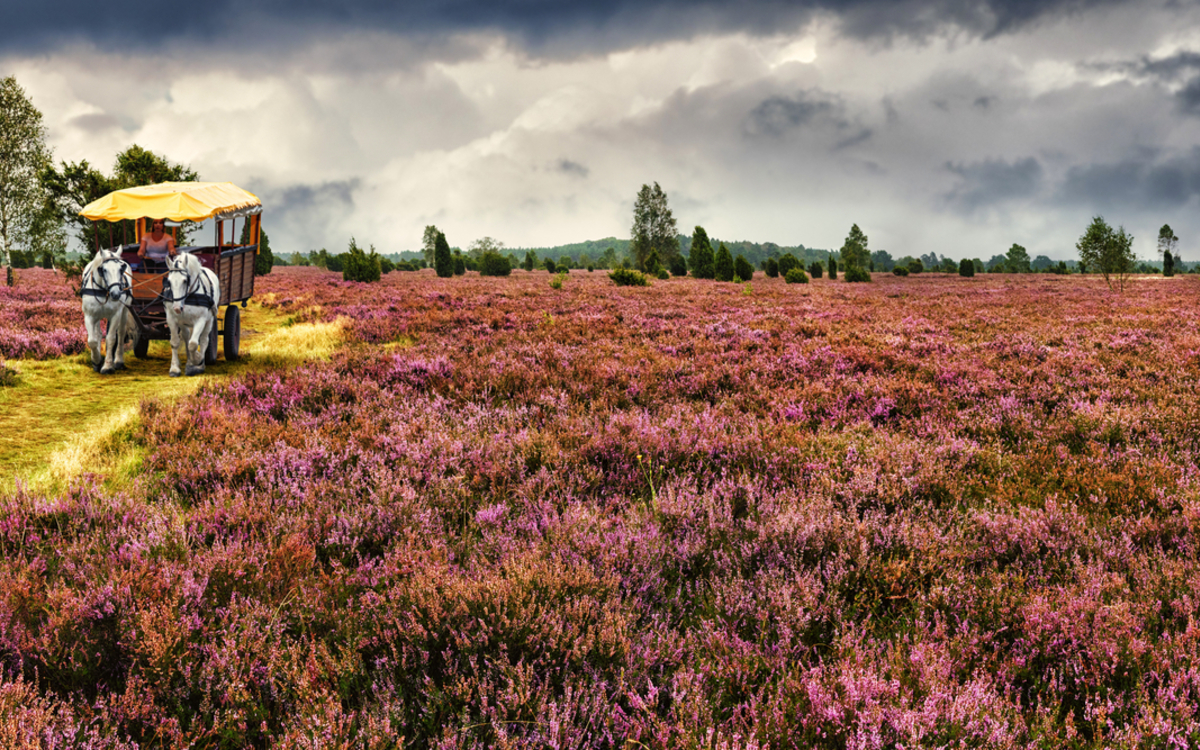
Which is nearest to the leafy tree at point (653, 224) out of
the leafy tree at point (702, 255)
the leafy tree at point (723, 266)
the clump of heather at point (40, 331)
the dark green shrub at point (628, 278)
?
the leafy tree at point (702, 255)

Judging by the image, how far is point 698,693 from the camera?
1.83m

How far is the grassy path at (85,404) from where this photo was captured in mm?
4328

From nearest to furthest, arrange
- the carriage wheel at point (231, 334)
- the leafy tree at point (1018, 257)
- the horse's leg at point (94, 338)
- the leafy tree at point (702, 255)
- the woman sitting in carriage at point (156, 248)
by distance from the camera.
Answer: the horse's leg at point (94, 338), the woman sitting in carriage at point (156, 248), the carriage wheel at point (231, 334), the leafy tree at point (702, 255), the leafy tree at point (1018, 257)

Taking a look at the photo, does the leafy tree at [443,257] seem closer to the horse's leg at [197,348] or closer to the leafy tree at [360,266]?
the leafy tree at [360,266]

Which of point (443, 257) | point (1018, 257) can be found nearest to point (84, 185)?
point (443, 257)

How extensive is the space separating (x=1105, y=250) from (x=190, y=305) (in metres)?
45.9

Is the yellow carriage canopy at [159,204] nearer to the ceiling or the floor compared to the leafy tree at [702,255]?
nearer to the floor

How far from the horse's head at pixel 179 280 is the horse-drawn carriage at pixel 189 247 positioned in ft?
0.62

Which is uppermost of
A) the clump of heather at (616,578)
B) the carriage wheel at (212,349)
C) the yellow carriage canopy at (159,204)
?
the yellow carriage canopy at (159,204)

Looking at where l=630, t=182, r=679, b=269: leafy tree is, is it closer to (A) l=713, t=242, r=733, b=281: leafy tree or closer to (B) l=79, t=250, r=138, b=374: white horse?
(A) l=713, t=242, r=733, b=281: leafy tree

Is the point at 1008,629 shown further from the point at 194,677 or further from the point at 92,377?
the point at 92,377

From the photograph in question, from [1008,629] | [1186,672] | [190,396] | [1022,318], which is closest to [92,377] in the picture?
[190,396]

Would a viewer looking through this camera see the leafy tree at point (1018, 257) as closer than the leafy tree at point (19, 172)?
No

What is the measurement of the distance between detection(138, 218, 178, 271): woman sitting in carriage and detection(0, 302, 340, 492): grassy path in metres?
1.64
